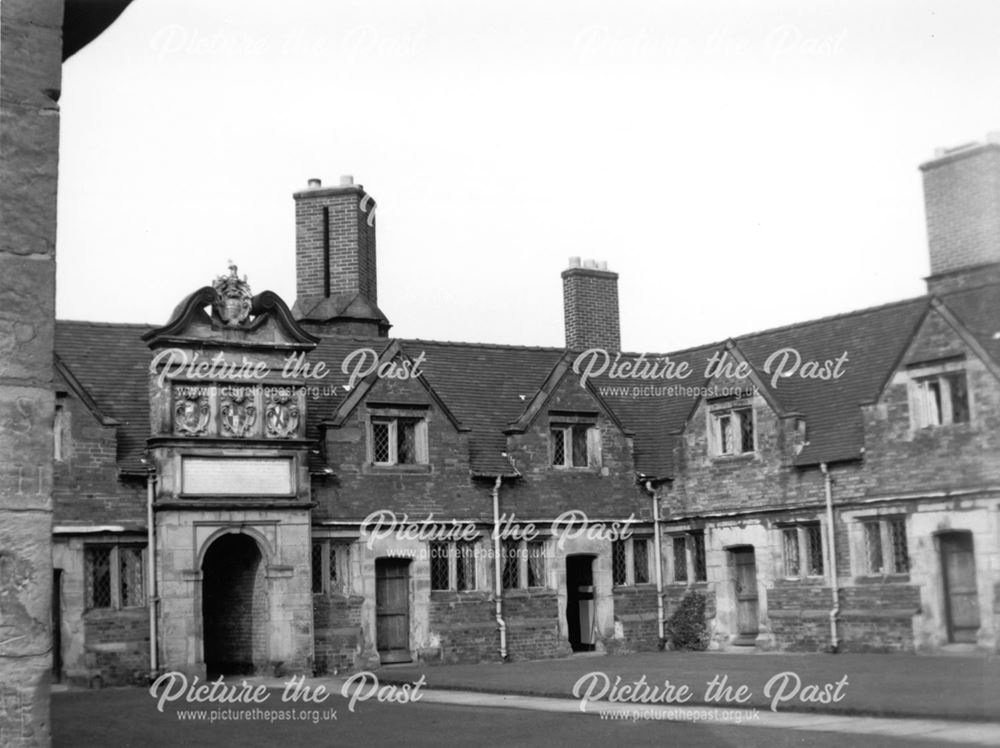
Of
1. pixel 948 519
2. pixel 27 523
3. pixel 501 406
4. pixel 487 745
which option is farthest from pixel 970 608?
pixel 27 523

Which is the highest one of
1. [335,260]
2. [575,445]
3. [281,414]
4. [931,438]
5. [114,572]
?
[335,260]

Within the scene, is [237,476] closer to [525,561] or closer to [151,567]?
[151,567]

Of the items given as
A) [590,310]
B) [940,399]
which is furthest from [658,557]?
[940,399]

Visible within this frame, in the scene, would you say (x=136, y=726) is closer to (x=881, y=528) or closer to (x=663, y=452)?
(x=881, y=528)

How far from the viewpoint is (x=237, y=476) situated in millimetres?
24500

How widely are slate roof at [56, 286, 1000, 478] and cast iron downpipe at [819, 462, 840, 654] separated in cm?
45

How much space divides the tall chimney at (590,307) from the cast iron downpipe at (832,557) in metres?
8.80

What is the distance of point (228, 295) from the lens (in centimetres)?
2469

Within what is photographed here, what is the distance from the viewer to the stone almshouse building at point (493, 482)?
23.6 metres

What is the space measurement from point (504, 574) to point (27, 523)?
21753 mm

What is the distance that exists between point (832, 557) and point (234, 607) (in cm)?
1074

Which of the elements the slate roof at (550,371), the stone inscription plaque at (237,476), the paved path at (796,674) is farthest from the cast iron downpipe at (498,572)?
the stone inscription plaque at (237,476)

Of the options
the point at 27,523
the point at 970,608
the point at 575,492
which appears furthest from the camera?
the point at 575,492

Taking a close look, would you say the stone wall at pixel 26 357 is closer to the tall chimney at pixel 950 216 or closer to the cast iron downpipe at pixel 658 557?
the tall chimney at pixel 950 216
